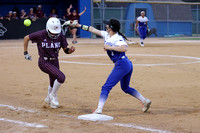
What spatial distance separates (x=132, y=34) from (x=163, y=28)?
3.16 m

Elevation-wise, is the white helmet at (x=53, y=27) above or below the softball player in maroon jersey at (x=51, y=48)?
above

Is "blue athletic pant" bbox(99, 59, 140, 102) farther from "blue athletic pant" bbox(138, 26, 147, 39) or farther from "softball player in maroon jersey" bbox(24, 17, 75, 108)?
"blue athletic pant" bbox(138, 26, 147, 39)

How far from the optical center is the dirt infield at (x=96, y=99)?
6129 mm

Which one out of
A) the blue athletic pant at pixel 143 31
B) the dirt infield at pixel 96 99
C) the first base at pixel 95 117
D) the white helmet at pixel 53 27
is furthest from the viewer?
the blue athletic pant at pixel 143 31

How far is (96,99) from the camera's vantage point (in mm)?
8664

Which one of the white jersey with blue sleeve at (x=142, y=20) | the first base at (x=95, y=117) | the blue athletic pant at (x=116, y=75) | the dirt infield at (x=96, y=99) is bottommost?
the dirt infield at (x=96, y=99)

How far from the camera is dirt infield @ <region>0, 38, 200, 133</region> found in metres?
6.13

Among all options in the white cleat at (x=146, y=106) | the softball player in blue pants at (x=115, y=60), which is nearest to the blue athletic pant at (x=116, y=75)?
the softball player in blue pants at (x=115, y=60)

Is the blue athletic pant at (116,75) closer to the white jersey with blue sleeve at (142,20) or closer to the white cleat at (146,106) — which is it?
the white cleat at (146,106)

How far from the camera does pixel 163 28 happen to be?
36406mm

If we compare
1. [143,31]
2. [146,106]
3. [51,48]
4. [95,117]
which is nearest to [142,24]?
[143,31]

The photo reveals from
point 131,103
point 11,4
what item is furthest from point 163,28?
point 131,103

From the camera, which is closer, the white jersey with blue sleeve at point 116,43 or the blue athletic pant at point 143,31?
the white jersey with blue sleeve at point 116,43

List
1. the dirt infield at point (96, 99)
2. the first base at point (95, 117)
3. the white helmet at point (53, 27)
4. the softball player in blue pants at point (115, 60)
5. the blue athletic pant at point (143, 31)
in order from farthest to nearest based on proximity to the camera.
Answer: the blue athletic pant at point (143, 31), the white helmet at point (53, 27), the softball player in blue pants at point (115, 60), the first base at point (95, 117), the dirt infield at point (96, 99)
